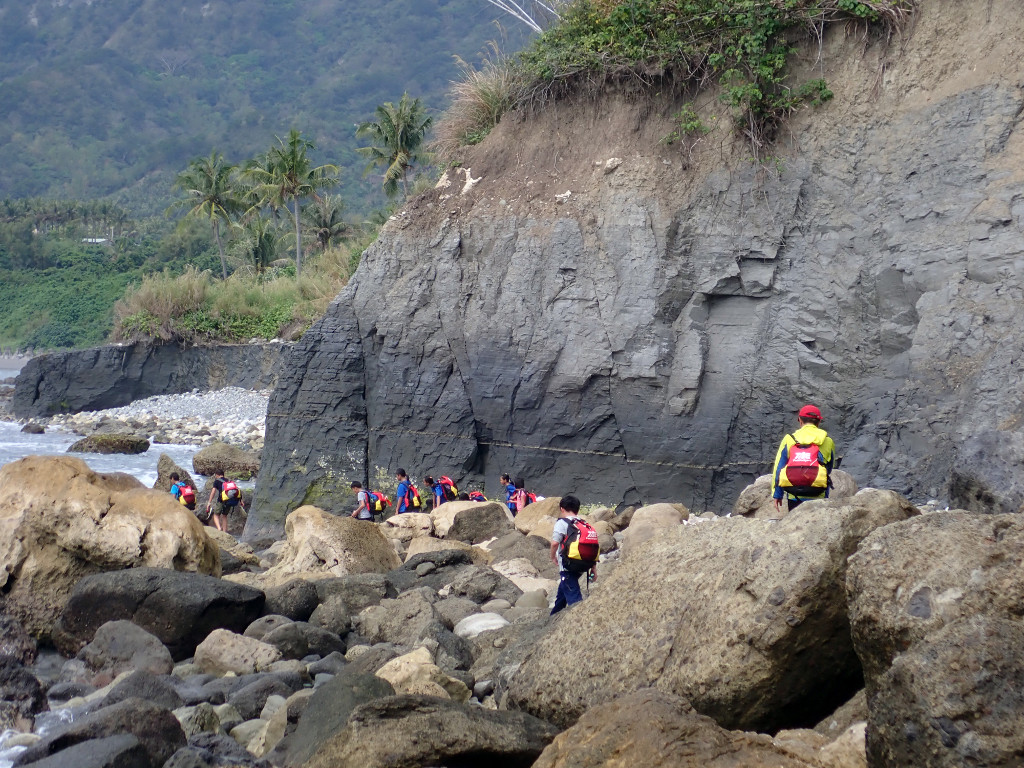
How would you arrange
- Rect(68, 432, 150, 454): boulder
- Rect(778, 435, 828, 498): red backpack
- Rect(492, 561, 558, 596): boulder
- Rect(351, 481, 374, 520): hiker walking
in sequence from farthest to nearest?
Rect(68, 432, 150, 454): boulder, Rect(351, 481, 374, 520): hiker walking, Rect(492, 561, 558, 596): boulder, Rect(778, 435, 828, 498): red backpack

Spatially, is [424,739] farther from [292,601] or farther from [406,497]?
[406,497]

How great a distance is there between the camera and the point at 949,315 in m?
11.7

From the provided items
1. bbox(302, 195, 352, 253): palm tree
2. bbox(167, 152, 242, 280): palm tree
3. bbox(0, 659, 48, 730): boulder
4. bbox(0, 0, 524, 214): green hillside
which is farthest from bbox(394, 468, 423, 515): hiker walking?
bbox(0, 0, 524, 214): green hillside

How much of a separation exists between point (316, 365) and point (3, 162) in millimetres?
127544

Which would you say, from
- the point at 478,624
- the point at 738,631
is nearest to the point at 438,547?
the point at 478,624

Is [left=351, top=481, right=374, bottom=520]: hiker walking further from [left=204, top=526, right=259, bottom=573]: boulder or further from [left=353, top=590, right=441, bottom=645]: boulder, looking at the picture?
[left=353, top=590, right=441, bottom=645]: boulder

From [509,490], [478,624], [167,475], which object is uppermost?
[478,624]

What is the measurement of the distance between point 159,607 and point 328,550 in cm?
271

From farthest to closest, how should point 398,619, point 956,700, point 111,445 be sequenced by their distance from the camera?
1. point 111,445
2. point 398,619
3. point 956,700

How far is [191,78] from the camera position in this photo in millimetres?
158000

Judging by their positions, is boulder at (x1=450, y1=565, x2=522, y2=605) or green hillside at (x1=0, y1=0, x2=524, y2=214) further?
green hillside at (x1=0, y1=0, x2=524, y2=214)

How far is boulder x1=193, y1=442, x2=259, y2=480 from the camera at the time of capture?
23.0 m

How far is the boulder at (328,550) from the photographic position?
1030 centimetres

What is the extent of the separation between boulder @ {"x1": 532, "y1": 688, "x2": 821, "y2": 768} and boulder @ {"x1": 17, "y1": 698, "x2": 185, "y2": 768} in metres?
2.44
